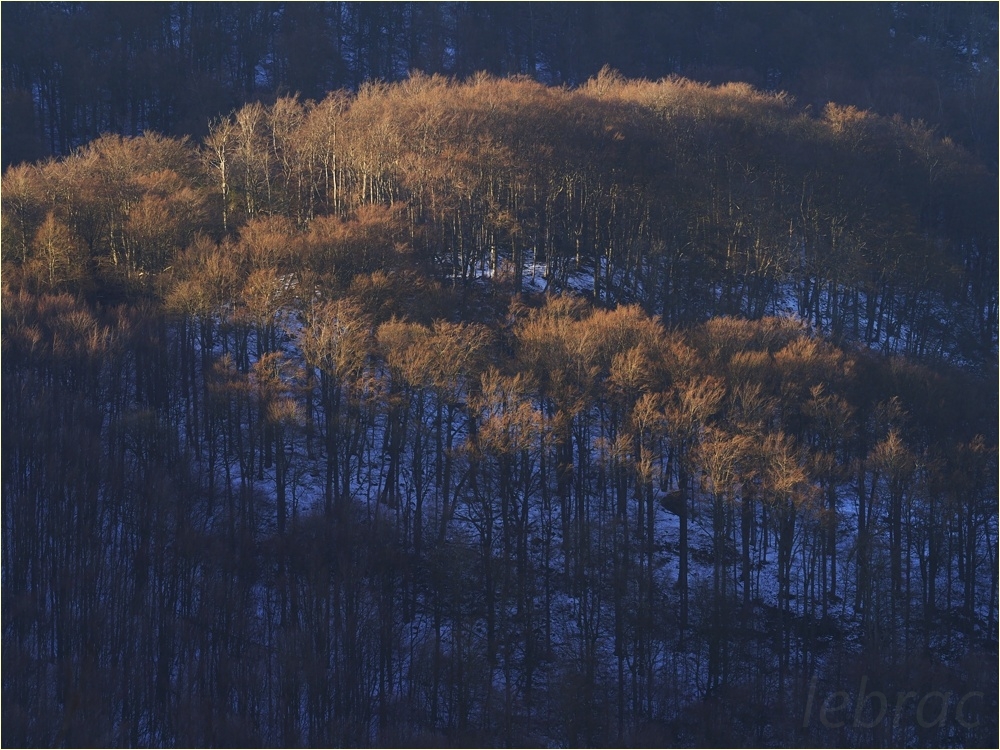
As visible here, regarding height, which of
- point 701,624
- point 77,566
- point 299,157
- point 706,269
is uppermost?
point 299,157

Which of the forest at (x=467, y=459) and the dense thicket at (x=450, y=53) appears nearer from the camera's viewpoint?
the forest at (x=467, y=459)

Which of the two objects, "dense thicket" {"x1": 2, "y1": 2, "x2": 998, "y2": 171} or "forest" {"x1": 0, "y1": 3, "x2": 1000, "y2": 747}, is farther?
"dense thicket" {"x1": 2, "y1": 2, "x2": 998, "y2": 171}

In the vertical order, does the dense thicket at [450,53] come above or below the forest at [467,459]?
above

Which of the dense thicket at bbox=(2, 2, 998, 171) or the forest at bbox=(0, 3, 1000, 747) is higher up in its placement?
the dense thicket at bbox=(2, 2, 998, 171)

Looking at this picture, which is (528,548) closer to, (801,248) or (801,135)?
(801,248)

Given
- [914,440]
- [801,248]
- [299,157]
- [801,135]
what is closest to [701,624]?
[914,440]
